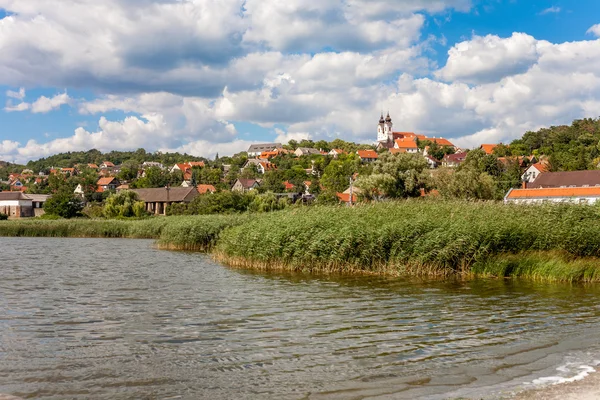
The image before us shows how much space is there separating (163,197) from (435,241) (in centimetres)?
9025

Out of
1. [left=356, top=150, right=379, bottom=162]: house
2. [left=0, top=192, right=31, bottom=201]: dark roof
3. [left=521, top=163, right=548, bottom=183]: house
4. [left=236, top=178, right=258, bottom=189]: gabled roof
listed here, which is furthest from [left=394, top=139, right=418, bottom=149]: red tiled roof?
[left=0, top=192, right=31, bottom=201]: dark roof

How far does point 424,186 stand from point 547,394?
205ft

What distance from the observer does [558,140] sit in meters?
128

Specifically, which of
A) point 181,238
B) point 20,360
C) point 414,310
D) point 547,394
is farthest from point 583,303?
point 181,238

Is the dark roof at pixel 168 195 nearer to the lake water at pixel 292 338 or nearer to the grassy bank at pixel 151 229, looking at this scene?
the grassy bank at pixel 151 229

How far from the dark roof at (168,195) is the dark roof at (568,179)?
59977mm

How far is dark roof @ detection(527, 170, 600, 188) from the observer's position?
74812mm

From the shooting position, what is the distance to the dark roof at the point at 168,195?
10394 centimetres

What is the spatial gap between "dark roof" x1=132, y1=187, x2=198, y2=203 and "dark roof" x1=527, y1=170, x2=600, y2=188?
197 ft

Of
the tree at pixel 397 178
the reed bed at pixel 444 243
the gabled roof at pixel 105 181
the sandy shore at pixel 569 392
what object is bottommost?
the sandy shore at pixel 569 392

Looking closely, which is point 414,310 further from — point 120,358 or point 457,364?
point 120,358

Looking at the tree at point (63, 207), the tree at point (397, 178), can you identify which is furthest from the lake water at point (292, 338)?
the tree at point (63, 207)

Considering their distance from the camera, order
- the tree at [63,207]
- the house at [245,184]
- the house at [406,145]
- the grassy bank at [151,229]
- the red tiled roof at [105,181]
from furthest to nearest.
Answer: the house at [406,145] → the red tiled roof at [105,181] → the house at [245,184] → the tree at [63,207] → the grassy bank at [151,229]

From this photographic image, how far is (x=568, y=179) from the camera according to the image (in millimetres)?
78875
